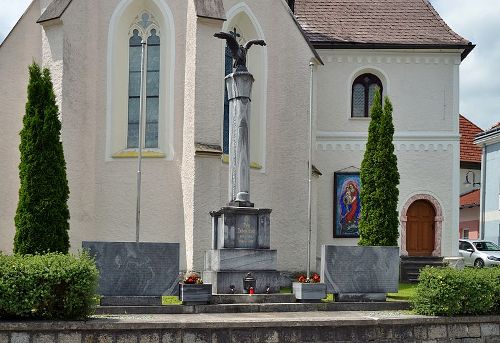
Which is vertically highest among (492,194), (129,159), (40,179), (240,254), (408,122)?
(408,122)

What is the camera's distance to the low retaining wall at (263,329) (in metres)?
11.2

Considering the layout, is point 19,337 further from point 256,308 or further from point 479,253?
point 479,253

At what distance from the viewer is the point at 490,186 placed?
3762 cm

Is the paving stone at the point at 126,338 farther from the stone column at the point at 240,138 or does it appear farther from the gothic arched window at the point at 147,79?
the gothic arched window at the point at 147,79

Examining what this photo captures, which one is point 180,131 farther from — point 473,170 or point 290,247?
→ point 473,170

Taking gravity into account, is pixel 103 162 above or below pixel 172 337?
above

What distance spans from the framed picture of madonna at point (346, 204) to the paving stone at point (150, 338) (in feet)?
49.7

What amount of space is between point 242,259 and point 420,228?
1288cm

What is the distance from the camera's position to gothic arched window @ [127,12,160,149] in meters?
20.8

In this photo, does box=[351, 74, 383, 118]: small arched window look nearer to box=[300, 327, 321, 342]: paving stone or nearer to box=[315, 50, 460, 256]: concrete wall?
box=[315, 50, 460, 256]: concrete wall

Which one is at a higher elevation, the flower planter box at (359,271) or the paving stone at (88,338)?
the flower planter box at (359,271)

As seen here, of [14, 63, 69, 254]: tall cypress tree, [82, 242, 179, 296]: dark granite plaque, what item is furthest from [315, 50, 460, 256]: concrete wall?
[82, 242, 179, 296]: dark granite plaque

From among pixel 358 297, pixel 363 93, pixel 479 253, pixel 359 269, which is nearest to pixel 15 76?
pixel 363 93

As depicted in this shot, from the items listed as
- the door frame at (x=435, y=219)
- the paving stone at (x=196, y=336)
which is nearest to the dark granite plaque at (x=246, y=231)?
the paving stone at (x=196, y=336)
